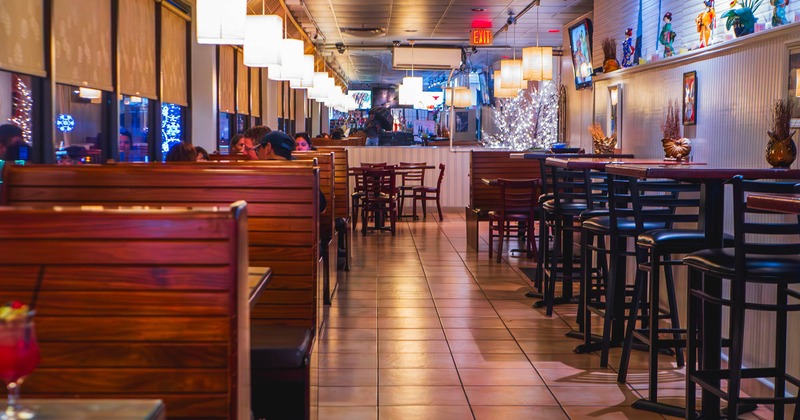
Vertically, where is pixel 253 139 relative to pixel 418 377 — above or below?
above

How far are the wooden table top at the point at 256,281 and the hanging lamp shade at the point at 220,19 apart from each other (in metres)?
2.74

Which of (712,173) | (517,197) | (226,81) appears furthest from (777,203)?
(226,81)

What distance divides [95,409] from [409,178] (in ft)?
42.7

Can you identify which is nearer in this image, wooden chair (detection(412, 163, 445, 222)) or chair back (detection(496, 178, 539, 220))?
chair back (detection(496, 178, 539, 220))

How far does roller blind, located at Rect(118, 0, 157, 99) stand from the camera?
7.51 metres

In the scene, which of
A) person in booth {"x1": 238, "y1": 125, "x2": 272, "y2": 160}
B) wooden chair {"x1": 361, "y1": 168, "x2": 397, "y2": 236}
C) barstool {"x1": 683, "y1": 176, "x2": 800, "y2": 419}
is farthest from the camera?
wooden chair {"x1": 361, "y1": 168, "x2": 397, "y2": 236}

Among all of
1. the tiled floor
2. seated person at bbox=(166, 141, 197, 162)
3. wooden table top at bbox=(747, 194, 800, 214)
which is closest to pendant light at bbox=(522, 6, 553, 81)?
the tiled floor

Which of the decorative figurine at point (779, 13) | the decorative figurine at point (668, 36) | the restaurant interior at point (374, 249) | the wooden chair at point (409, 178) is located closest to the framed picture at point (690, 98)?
the restaurant interior at point (374, 249)

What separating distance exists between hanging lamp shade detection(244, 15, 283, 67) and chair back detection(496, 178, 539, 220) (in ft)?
11.8

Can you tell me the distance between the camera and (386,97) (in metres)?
35.3

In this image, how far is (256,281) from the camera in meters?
2.78

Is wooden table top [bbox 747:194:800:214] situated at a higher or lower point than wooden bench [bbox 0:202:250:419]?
higher

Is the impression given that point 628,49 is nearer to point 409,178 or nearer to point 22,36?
point 22,36

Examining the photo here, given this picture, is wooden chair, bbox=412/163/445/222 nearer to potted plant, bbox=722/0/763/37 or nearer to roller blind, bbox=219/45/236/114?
roller blind, bbox=219/45/236/114
